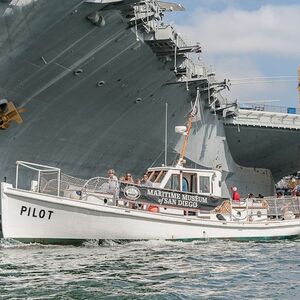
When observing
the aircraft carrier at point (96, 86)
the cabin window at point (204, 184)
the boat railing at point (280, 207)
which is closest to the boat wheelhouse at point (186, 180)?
the cabin window at point (204, 184)

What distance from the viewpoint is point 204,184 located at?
605 inches

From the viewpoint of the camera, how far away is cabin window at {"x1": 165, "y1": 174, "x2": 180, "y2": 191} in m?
14.9

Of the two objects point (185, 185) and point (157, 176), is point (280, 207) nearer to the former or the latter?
point (185, 185)

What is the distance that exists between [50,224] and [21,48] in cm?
451

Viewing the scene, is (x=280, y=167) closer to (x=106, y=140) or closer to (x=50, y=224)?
(x=106, y=140)

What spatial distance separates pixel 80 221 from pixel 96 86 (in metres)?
6.63

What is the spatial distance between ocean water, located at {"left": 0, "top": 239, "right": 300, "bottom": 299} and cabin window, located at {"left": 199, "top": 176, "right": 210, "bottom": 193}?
1.85 m

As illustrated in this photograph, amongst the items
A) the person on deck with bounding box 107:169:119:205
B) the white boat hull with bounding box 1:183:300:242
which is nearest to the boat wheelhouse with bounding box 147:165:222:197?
the white boat hull with bounding box 1:183:300:242

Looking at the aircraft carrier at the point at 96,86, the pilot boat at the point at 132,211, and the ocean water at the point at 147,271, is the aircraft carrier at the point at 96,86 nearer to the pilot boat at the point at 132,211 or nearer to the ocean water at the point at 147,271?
the pilot boat at the point at 132,211

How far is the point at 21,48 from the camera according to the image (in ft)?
47.9

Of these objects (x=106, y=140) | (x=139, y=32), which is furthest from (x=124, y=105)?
(x=139, y=32)

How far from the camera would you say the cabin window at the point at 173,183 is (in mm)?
14901

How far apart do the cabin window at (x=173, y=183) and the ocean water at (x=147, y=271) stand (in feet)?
5.21

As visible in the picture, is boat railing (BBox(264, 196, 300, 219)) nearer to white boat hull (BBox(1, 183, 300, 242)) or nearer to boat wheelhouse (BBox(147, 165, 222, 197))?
boat wheelhouse (BBox(147, 165, 222, 197))
